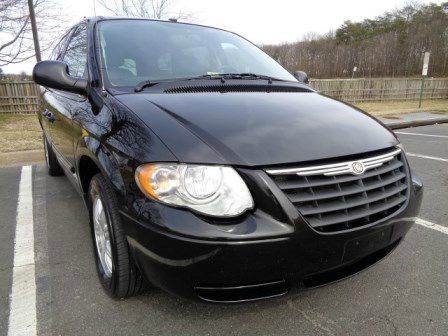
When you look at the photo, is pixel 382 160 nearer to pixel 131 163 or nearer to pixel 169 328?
pixel 131 163

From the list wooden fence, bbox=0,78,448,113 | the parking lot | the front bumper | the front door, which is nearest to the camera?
the front bumper

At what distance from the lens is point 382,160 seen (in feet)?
6.18

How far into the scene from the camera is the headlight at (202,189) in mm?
1520

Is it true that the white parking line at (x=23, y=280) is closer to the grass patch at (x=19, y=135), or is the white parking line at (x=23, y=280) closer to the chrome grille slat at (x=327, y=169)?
the chrome grille slat at (x=327, y=169)

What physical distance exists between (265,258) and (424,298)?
1.28 m

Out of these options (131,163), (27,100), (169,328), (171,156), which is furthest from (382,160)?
(27,100)

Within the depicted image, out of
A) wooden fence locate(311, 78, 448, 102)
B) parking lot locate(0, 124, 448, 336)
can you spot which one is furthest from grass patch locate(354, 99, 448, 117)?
parking lot locate(0, 124, 448, 336)

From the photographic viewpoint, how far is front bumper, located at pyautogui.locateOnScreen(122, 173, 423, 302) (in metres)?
1.47

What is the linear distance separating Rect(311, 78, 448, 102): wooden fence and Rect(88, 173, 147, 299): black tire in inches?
629

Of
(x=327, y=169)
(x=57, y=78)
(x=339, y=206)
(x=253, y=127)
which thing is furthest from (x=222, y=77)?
(x=339, y=206)

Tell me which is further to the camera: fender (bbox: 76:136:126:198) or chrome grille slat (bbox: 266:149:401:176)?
fender (bbox: 76:136:126:198)

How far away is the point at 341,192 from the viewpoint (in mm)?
1658

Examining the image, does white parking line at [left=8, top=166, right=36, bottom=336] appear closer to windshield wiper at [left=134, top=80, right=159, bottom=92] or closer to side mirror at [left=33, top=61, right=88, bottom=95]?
side mirror at [left=33, top=61, right=88, bottom=95]

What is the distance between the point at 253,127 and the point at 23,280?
178 centimetres
